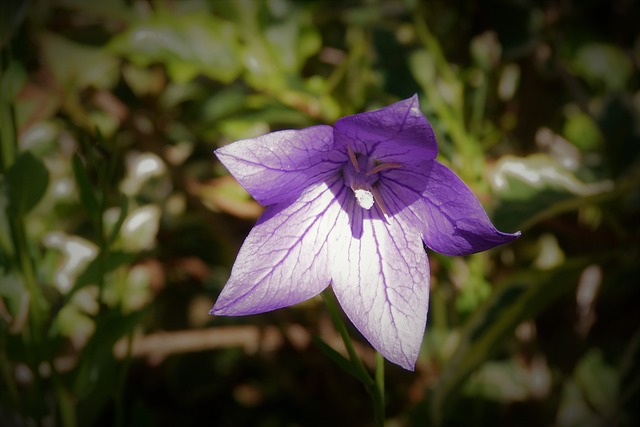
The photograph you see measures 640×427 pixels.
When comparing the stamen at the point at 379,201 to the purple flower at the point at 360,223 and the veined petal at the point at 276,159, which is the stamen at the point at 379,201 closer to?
the purple flower at the point at 360,223

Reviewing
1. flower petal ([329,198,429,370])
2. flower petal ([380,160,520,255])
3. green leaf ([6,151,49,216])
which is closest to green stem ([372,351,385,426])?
flower petal ([329,198,429,370])

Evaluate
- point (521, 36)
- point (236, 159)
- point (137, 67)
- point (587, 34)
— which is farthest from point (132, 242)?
point (587, 34)

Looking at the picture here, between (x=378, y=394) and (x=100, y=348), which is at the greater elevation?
(x=378, y=394)

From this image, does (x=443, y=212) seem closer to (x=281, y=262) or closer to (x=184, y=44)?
(x=281, y=262)

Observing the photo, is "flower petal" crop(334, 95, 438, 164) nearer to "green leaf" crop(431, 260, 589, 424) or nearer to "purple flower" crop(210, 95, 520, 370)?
"purple flower" crop(210, 95, 520, 370)

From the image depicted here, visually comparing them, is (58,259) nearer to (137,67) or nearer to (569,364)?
(137,67)

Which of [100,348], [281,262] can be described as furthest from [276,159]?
[100,348]
